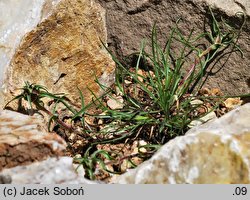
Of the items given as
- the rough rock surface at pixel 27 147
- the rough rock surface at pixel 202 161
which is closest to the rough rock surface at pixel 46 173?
the rough rock surface at pixel 27 147

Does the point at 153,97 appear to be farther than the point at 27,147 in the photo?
Yes

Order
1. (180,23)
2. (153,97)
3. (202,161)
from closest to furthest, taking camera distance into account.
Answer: (202,161), (153,97), (180,23)

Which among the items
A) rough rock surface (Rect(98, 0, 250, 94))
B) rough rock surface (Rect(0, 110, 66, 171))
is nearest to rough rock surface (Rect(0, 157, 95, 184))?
rough rock surface (Rect(0, 110, 66, 171))

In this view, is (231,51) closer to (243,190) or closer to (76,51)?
(76,51)

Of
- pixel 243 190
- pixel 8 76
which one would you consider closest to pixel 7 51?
pixel 8 76

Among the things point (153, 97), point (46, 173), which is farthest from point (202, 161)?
point (153, 97)

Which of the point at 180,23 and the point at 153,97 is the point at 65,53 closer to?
the point at 153,97

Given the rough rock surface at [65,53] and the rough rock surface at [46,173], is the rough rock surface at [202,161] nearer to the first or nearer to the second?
the rough rock surface at [46,173]

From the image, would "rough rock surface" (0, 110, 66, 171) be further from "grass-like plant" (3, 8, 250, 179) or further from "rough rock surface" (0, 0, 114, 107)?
"rough rock surface" (0, 0, 114, 107)
